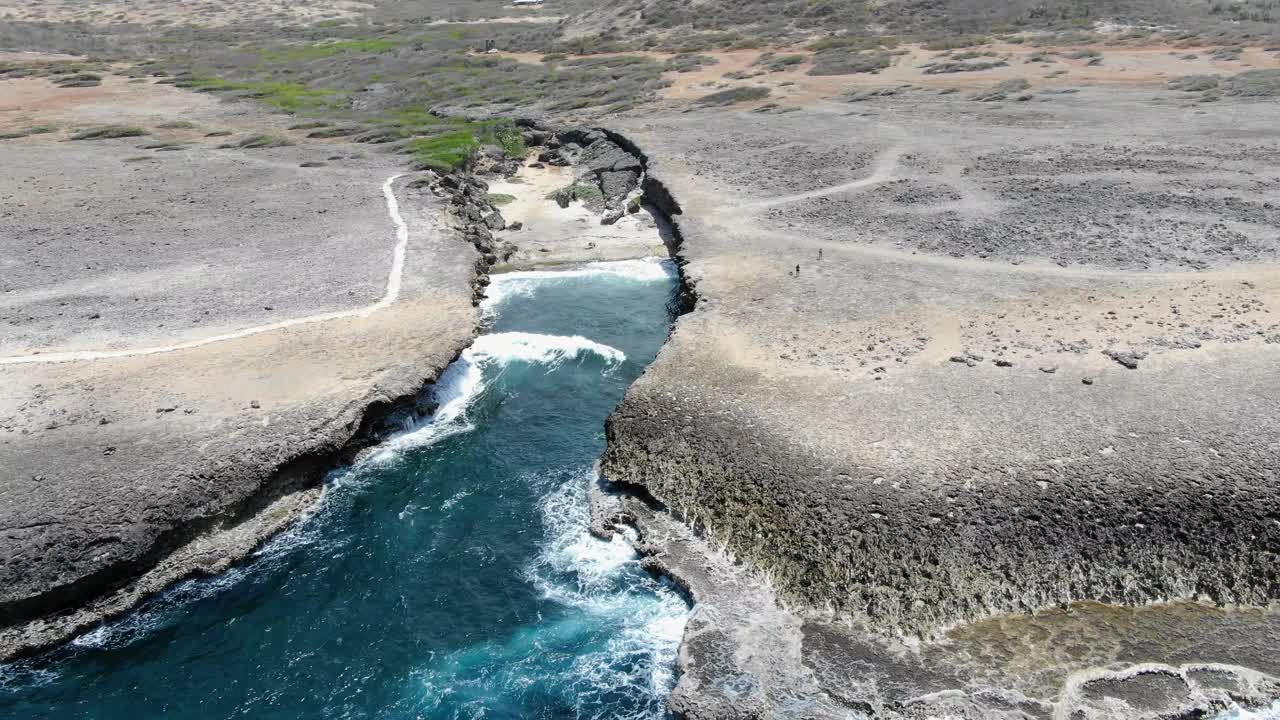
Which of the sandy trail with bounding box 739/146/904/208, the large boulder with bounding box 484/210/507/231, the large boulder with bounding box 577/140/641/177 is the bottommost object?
the large boulder with bounding box 484/210/507/231

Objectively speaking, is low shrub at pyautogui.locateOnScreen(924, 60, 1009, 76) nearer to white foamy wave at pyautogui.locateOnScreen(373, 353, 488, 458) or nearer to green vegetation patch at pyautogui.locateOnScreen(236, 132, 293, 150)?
green vegetation patch at pyautogui.locateOnScreen(236, 132, 293, 150)

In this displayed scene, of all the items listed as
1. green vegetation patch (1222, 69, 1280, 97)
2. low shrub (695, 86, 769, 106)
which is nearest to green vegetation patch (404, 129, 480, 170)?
low shrub (695, 86, 769, 106)

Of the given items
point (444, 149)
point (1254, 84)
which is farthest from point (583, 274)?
point (1254, 84)

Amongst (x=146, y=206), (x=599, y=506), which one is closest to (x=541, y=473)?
(x=599, y=506)

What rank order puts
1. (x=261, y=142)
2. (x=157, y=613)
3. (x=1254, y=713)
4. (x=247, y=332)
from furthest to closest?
(x=261, y=142)
(x=247, y=332)
(x=157, y=613)
(x=1254, y=713)

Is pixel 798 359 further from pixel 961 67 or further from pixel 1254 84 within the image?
pixel 961 67

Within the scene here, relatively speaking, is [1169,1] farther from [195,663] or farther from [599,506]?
[195,663]
